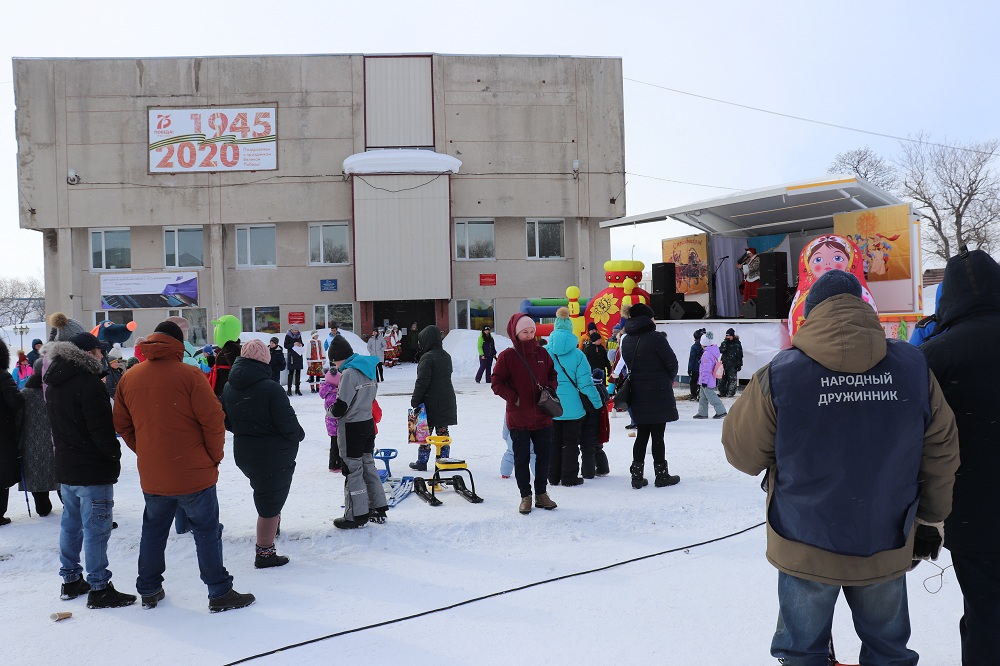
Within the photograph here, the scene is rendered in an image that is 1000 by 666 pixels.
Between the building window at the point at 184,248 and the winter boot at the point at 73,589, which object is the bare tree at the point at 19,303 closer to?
the building window at the point at 184,248

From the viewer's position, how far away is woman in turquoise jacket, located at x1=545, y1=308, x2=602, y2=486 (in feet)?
21.0

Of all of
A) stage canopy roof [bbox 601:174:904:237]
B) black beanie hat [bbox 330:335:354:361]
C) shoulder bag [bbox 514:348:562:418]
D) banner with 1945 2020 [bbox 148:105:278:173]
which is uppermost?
banner with 1945 2020 [bbox 148:105:278:173]

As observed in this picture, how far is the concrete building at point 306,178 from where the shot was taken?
76.5 ft

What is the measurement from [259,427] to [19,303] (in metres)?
70.0

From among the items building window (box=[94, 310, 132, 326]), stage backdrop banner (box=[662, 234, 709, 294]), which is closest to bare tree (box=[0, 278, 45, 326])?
building window (box=[94, 310, 132, 326])

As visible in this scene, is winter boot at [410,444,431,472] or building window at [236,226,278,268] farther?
building window at [236,226,278,268]

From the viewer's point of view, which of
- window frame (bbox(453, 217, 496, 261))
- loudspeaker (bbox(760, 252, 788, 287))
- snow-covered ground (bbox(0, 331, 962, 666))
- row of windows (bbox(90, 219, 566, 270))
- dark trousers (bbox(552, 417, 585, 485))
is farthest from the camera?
window frame (bbox(453, 217, 496, 261))

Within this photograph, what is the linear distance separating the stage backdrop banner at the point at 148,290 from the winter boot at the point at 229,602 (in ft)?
73.4

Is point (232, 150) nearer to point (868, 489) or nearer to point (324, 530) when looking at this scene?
point (324, 530)

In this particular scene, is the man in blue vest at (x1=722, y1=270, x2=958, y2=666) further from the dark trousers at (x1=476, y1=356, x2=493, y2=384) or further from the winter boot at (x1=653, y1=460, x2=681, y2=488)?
the dark trousers at (x1=476, y1=356, x2=493, y2=384)

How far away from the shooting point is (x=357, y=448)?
5223 mm

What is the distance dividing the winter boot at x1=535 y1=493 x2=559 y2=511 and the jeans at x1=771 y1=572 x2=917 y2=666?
326cm

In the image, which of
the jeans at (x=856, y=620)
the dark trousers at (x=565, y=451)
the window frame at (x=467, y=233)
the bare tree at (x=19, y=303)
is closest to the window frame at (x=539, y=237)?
the window frame at (x=467, y=233)

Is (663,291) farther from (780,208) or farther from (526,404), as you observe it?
(526,404)
